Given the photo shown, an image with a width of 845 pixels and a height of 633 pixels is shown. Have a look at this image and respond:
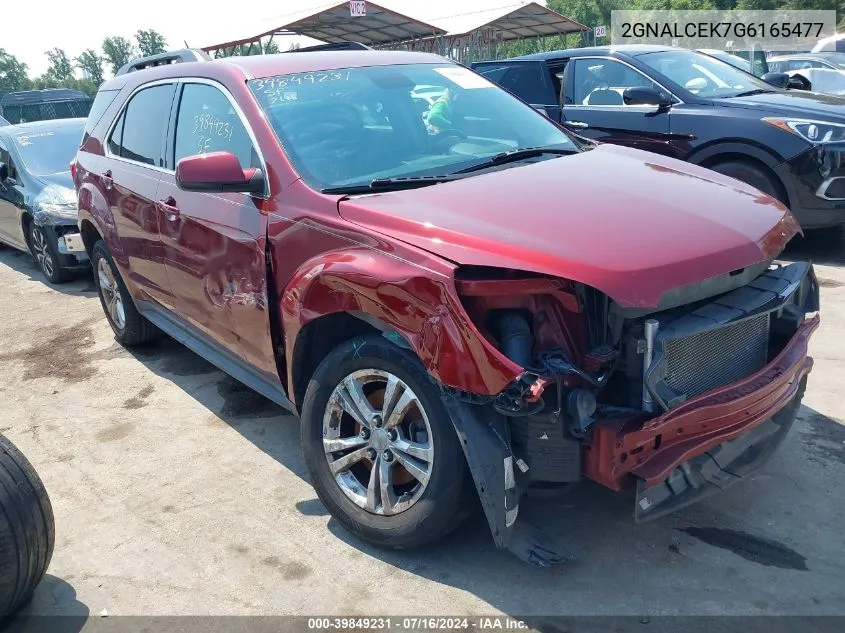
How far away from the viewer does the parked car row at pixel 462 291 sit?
2.47 meters

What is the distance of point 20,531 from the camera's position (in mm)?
2604

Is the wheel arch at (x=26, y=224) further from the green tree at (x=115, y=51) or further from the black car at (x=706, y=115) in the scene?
the green tree at (x=115, y=51)

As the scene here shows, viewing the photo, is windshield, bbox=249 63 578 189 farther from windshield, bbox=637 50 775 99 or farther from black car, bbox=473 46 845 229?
windshield, bbox=637 50 775 99

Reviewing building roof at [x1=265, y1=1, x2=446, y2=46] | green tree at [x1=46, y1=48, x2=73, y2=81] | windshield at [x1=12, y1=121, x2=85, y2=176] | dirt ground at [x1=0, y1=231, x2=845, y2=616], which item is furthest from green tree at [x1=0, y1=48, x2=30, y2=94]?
dirt ground at [x1=0, y1=231, x2=845, y2=616]

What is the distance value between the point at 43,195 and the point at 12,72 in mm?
89051

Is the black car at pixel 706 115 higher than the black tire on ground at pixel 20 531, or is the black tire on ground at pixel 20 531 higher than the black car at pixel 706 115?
the black car at pixel 706 115

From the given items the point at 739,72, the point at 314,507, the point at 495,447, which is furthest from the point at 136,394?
the point at 739,72

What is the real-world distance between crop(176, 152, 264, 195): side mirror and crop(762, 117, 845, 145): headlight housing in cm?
478

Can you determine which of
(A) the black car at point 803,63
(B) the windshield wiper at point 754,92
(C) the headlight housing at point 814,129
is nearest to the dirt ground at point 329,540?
(C) the headlight housing at point 814,129

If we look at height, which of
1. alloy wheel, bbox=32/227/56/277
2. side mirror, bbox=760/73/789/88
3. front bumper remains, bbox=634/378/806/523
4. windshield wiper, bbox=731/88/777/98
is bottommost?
alloy wheel, bbox=32/227/56/277

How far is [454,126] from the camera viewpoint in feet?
12.3

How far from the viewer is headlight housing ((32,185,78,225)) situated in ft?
25.4

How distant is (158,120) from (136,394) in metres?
1.74

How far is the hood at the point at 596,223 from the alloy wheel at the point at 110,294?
10.2 feet
